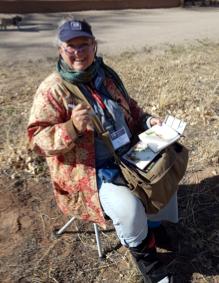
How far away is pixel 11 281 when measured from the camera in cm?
275

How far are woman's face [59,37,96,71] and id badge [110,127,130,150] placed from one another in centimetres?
37

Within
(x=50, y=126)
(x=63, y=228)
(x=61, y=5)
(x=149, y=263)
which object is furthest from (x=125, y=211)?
(x=61, y=5)

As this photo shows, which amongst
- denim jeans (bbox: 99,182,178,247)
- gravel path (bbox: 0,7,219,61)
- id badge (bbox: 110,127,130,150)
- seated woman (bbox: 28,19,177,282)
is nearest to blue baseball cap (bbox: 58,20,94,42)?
seated woman (bbox: 28,19,177,282)

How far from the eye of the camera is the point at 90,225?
3184 millimetres

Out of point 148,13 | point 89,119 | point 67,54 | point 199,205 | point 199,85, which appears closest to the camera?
point 89,119

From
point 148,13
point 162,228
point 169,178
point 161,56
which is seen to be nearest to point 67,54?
point 169,178

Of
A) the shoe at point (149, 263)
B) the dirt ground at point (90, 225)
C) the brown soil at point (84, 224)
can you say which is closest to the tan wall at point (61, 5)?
the dirt ground at point (90, 225)

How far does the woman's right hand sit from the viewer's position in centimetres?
238

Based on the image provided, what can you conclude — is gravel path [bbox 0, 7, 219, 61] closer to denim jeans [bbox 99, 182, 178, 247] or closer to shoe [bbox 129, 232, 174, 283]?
denim jeans [bbox 99, 182, 178, 247]

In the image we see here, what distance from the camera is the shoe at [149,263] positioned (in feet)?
8.54

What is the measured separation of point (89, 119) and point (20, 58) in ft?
16.1

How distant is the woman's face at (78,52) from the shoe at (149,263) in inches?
35.6

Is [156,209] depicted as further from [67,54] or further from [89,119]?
[67,54]

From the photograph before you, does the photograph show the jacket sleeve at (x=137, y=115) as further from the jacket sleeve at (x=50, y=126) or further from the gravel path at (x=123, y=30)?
the gravel path at (x=123, y=30)
